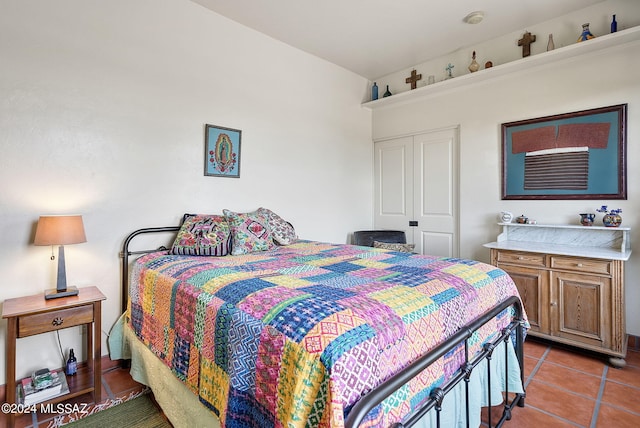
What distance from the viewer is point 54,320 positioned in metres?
1.82

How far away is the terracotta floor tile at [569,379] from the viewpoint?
2062 millimetres

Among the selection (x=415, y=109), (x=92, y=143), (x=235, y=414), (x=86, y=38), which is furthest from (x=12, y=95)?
(x=415, y=109)

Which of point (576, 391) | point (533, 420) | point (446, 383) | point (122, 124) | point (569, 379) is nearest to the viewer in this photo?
point (446, 383)

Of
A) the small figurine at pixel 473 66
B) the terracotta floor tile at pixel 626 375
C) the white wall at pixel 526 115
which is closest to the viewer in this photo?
the terracotta floor tile at pixel 626 375

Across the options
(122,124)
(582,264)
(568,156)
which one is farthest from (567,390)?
(122,124)

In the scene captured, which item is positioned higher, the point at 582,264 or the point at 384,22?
the point at 384,22

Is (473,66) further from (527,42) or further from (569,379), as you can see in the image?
(569,379)

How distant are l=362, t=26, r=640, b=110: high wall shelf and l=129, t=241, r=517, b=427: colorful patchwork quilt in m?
2.24

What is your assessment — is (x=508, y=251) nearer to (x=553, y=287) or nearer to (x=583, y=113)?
(x=553, y=287)

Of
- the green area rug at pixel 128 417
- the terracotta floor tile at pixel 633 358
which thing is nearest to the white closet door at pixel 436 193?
the terracotta floor tile at pixel 633 358

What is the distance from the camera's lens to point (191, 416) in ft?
4.89

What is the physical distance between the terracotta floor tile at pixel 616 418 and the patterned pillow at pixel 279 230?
234 cm

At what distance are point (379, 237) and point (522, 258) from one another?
1635 millimetres

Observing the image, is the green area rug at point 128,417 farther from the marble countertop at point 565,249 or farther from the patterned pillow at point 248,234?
the marble countertop at point 565,249
